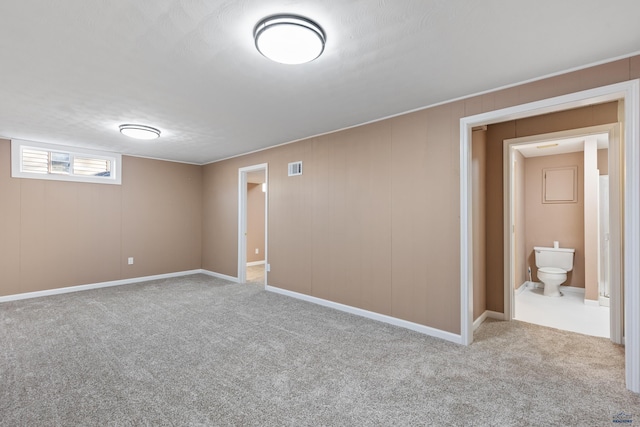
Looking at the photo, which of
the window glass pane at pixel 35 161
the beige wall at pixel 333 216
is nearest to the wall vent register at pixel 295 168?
the beige wall at pixel 333 216

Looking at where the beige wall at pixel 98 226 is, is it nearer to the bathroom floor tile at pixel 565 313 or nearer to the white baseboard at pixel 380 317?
the white baseboard at pixel 380 317

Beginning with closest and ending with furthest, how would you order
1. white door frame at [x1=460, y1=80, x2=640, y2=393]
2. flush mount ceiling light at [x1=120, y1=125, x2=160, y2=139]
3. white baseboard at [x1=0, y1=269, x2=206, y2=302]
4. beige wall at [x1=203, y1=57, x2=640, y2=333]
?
white door frame at [x1=460, y1=80, x2=640, y2=393]
beige wall at [x1=203, y1=57, x2=640, y2=333]
flush mount ceiling light at [x1=120, y1=125, x2=160, y2=139]
white baseboard at [x1=0, y1=269, x2=206, y2=302]

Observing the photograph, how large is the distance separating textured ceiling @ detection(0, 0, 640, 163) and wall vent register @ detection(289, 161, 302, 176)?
116 centimetres

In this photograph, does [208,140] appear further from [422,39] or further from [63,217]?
[422,39]

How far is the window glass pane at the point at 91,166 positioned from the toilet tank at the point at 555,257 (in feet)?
26.4

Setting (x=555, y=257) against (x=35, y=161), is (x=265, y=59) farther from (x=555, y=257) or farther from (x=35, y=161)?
(x=555, y=257)

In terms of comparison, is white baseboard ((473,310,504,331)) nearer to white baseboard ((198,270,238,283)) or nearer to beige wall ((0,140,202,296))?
white baseboard ((198,270,238,283))

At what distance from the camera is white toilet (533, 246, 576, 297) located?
482cm

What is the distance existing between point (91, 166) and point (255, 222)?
147 inches

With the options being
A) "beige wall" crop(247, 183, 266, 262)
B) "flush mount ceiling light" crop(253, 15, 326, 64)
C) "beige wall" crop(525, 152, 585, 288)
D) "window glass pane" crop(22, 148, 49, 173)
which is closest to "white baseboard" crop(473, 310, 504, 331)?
"beige wall" crop(525, 152, 585, 288)

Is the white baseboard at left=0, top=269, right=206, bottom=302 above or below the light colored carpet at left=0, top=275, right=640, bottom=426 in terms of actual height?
above

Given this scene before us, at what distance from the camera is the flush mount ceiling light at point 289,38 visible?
1.79 m

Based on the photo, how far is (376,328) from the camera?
11.3 ft

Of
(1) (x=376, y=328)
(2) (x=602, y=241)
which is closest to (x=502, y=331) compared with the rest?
(1) (x=376, y=328)
